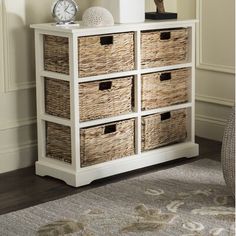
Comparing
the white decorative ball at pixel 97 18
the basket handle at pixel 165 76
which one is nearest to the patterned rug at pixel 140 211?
the basket handle at pixel 165 76

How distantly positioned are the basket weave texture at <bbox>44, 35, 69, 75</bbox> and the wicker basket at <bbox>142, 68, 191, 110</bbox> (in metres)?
0.50

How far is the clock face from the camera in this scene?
3732 mm

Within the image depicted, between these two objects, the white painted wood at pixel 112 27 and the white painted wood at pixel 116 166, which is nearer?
the white painted wood at pixel 112 27

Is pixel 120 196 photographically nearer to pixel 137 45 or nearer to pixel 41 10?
pixel 137 45

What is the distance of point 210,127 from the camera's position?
4695 mm

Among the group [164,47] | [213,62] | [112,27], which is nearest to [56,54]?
[112,27]

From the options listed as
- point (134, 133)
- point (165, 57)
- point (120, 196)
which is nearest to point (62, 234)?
point (120, 196)

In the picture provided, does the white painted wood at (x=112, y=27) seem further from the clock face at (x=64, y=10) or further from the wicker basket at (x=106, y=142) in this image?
the wicker basket at (x=106, y=142)

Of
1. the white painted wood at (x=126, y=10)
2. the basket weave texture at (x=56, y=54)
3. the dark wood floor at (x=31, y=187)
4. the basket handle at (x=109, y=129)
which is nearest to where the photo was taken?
the dark wood floor at (x=31, y=187)

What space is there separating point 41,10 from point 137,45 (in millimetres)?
597

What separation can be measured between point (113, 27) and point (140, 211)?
3.35 feet

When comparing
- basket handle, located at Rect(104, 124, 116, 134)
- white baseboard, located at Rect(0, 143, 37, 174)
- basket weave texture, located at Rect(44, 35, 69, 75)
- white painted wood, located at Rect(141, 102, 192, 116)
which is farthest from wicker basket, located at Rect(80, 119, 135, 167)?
white baseboard, located at Rect(0, 143, 37, 174)

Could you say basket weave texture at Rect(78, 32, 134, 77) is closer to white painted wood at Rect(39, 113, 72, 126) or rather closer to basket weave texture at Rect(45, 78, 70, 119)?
basket weave texture at Rect(45, 78, 70, 119)

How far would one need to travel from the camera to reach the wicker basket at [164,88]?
395cm
